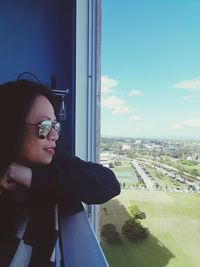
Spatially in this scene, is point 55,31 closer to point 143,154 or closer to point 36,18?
point 36,18

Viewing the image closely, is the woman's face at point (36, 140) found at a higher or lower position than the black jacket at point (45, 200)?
higher

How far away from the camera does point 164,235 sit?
1.29 metres

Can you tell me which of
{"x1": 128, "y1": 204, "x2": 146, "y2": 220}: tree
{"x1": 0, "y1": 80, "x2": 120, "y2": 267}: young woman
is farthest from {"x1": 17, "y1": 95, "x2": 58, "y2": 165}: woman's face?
{"x1": 128, "y1": 204, "x2": 146, "y2": 220}: tree

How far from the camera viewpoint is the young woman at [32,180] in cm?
84

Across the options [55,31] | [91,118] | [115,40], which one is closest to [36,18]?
[55,31]

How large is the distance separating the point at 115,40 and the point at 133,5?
0.20 metres

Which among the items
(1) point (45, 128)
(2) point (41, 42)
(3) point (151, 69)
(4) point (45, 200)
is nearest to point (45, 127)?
(1) point (45, 128)

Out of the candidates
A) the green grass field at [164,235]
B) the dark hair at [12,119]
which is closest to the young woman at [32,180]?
the dark hair at [12,119]

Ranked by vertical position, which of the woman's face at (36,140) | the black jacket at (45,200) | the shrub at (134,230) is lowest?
the shrub at (134,230)

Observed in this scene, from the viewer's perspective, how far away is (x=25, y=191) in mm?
897

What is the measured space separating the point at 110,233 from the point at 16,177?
0.79 metres

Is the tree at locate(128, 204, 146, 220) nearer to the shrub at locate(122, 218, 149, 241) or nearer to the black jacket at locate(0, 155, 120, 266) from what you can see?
the shrub at locate(122, 218, 149, 241)

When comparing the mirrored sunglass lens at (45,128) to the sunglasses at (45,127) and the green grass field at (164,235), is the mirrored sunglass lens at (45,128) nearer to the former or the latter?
the sunglasses at (45,127)

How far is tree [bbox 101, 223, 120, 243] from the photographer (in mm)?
1410
